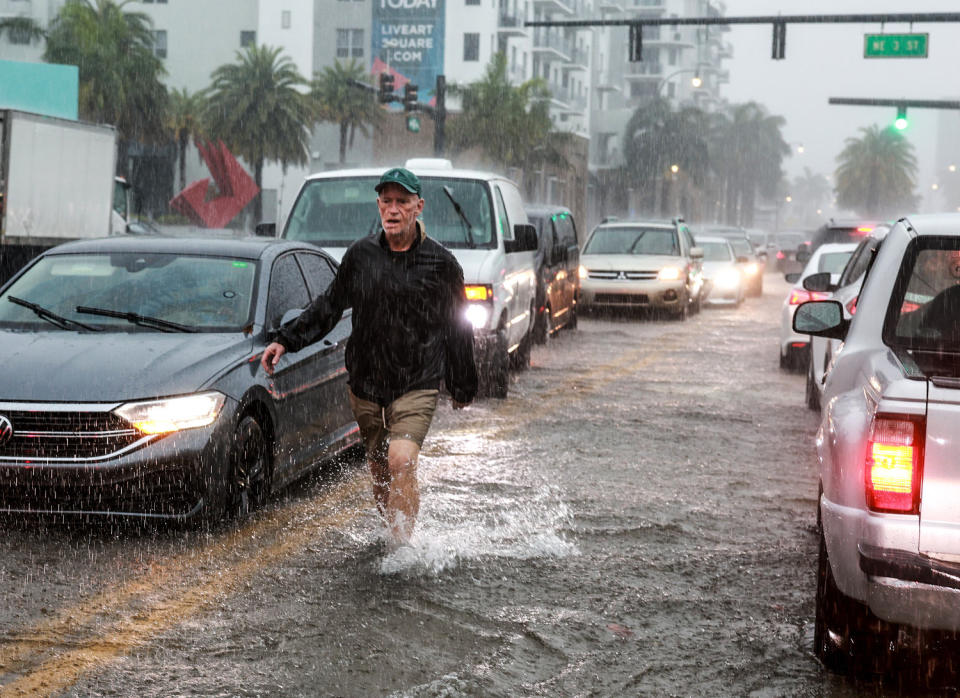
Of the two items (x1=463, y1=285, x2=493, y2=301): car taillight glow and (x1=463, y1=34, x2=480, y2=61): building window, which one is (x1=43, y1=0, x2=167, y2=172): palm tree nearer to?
(x1=463, y1=34, x2=480, y2=61): building window

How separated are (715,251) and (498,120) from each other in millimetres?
38745

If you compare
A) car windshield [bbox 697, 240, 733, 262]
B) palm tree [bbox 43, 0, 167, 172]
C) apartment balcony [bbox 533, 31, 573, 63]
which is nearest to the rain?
car windshield [bbox 697, 240, 733, 262]

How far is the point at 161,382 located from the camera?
6281mm

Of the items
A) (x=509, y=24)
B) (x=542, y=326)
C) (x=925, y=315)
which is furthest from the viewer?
(x=509, y=24)

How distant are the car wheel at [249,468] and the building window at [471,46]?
7177 cm

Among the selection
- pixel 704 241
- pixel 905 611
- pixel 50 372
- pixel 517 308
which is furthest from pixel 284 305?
pixel 704 241

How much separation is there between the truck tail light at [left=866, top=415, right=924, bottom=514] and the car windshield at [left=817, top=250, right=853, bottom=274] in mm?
11219

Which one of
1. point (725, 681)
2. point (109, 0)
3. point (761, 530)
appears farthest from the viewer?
point (109, 0)

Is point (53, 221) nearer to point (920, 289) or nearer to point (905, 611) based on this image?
point (920, 289)

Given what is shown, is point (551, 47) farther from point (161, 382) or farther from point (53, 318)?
point (161, 382)

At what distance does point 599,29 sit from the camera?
108 metres

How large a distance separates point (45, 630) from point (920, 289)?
12.4 feet

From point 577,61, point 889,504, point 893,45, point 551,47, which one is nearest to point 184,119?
point 551,47

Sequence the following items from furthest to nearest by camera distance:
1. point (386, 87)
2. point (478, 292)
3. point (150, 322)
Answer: point (386, 87) → point (478, 292) → point (150, 322)
